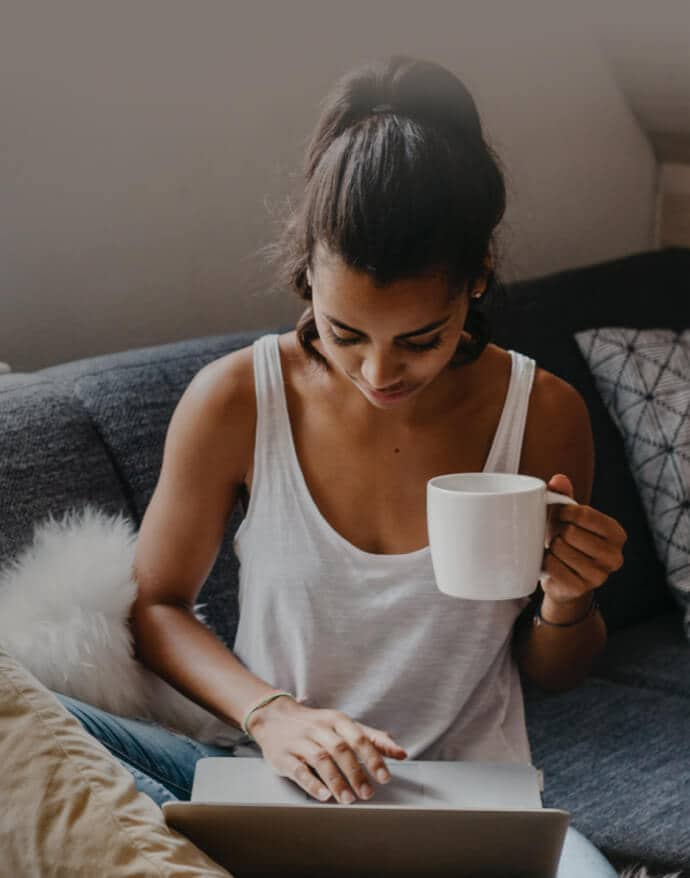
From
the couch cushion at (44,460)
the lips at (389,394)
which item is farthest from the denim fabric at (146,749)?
the lips at (389,394)

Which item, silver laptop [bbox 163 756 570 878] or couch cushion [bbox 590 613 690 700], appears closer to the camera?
silver laptop [bbox 163 756 570 878]

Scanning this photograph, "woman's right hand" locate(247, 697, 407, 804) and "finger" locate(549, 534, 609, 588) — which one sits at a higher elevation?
"finger" locate(549, 534, 609, 588)

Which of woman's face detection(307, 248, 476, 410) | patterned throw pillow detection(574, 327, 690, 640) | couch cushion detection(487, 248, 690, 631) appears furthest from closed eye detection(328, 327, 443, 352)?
patterned throw pillow detection(574, 327, 690, 640)

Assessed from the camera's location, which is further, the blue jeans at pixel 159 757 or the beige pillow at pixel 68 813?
the blue jeans at pixel 159 757

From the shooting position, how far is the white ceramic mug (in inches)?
42.6

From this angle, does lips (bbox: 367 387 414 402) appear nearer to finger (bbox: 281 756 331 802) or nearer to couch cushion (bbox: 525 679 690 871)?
finger (bbox: 281 756 331 802)

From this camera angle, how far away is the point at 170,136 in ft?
6.60

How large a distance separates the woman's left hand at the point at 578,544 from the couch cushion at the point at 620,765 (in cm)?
47

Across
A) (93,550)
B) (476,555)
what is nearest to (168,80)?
(93,550)

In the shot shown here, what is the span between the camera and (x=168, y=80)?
199 cm

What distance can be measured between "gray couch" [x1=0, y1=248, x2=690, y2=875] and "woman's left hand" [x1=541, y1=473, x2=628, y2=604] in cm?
49

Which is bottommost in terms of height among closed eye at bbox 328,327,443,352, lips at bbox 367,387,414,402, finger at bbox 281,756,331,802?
finger at bbox 281,756,331,802

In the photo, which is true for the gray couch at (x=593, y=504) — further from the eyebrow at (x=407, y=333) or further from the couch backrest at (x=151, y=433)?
the eyebrow at (x=407, y=333)

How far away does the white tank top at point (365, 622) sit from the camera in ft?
4.45
